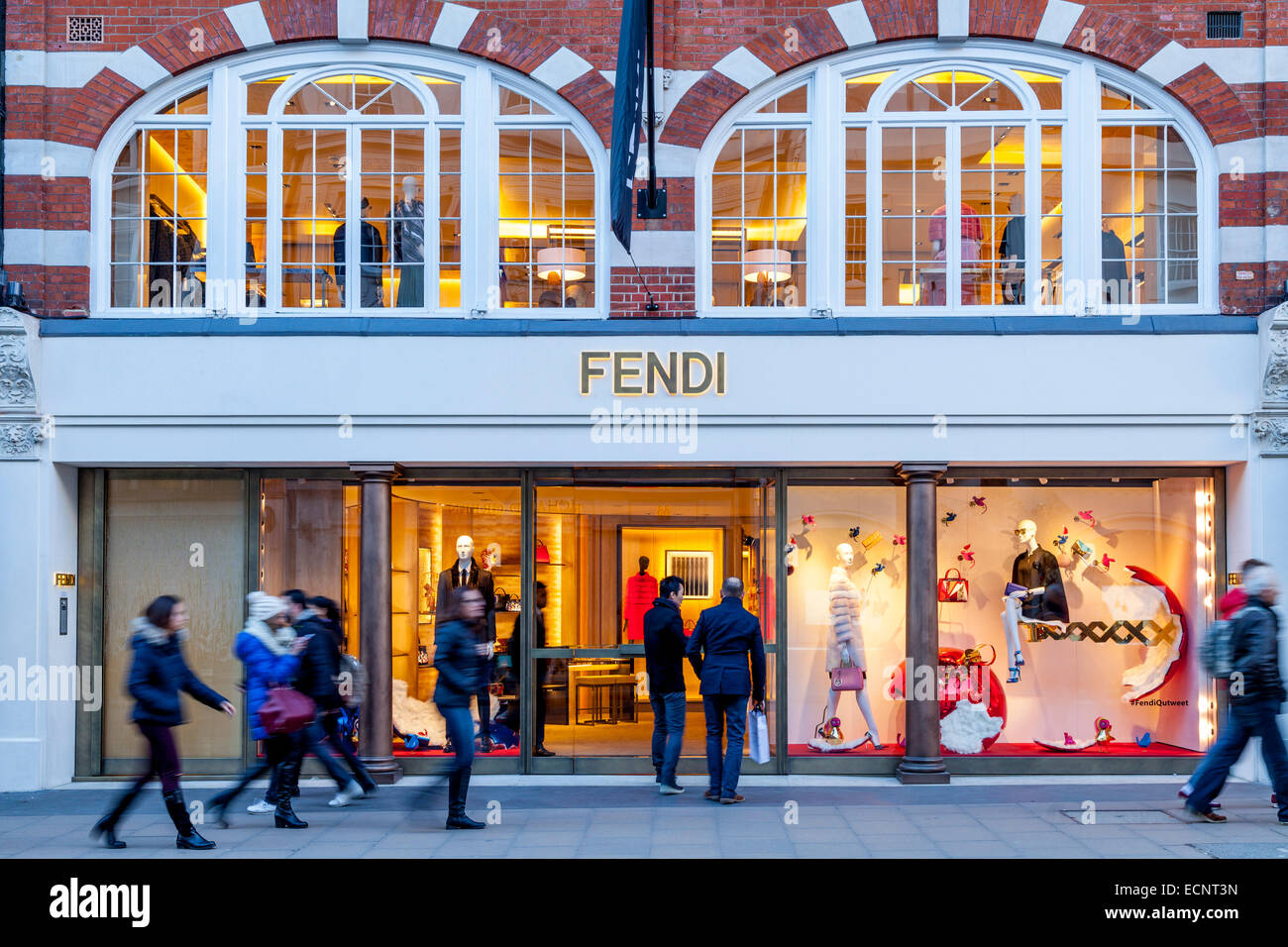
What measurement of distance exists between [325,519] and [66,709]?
288cm

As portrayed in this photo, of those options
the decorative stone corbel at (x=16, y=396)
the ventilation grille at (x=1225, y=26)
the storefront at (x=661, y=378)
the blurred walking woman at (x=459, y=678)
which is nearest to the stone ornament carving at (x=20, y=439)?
the decorative stone corbel at (x=16, y=396)

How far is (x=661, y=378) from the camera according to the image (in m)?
11.3

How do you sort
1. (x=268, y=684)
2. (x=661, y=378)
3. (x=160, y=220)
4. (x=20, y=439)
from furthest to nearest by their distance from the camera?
(x=160, y=220) → (x=661, y=378) → (x=20, y=439) → (x=268, y=684)

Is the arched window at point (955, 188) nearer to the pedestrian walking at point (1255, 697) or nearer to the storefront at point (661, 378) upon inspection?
the storefront at point (661, 378)

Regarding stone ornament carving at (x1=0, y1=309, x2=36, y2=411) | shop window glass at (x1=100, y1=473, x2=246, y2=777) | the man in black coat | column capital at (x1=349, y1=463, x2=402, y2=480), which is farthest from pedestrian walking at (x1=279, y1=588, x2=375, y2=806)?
stone ornament carving at (x1=0, y1=309, x2=36, y2=411)

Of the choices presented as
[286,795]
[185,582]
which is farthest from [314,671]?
[185,582]

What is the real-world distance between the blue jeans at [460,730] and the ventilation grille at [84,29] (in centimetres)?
723

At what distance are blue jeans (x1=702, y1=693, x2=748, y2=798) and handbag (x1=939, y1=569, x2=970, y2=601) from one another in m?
2.74

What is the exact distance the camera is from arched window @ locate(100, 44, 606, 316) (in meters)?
11.7

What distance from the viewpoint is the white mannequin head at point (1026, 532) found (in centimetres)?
1194

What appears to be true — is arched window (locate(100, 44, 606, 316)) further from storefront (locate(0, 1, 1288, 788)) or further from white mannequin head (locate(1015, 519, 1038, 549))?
white mannequin head (locate(1015, 519, 1038, 549))

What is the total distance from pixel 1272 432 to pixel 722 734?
5.59 metres

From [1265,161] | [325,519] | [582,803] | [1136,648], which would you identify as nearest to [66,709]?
[325,519]

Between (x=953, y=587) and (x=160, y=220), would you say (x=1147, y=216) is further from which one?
(x=160, y=220)
